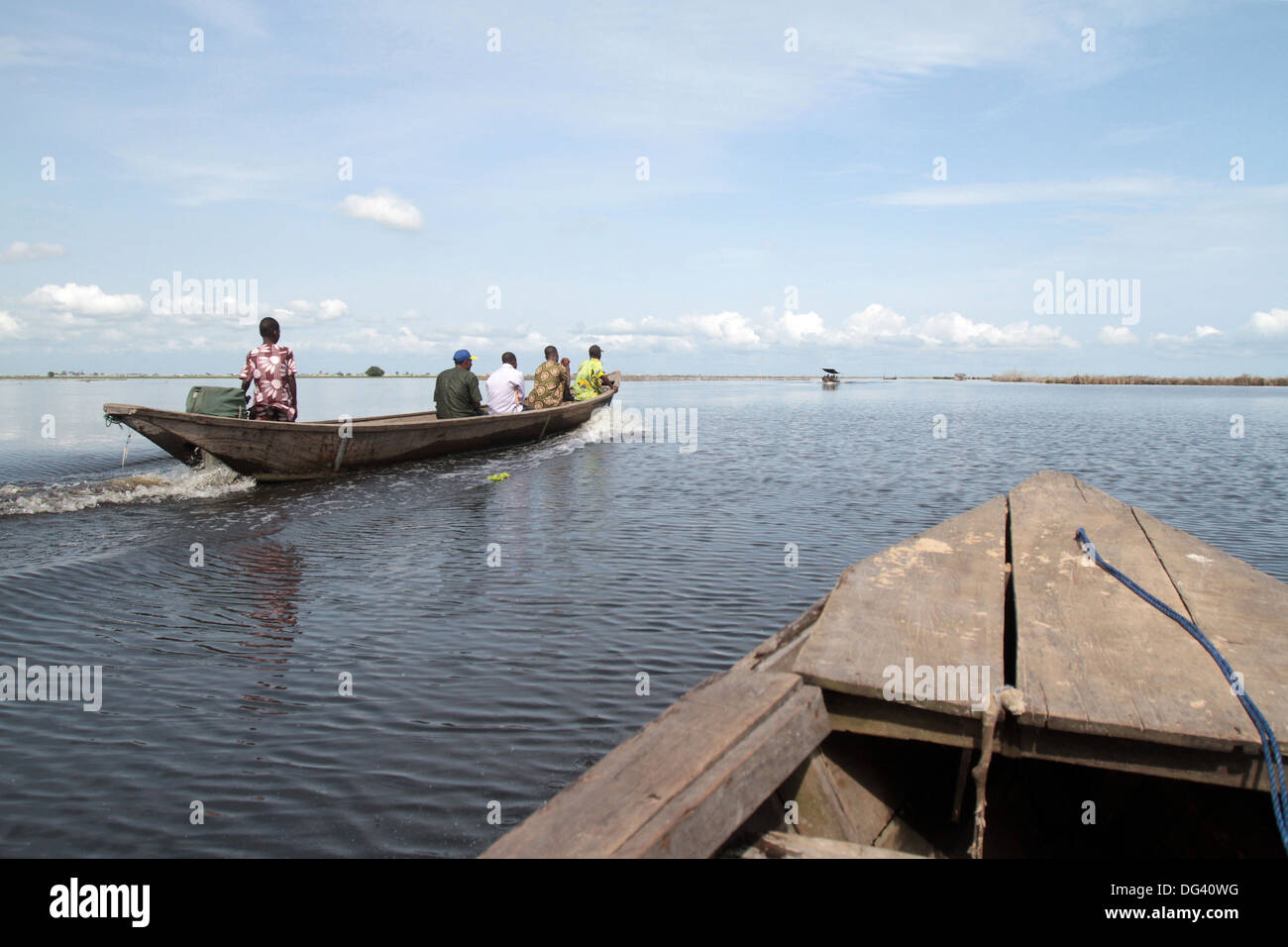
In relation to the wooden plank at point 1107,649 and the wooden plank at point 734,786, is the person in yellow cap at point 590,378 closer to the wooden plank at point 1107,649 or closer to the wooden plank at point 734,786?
the wooden plank at point 1107,649

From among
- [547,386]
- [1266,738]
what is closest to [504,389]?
[547,386]

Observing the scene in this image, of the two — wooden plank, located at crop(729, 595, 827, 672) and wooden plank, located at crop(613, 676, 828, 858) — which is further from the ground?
wooden plank, located at crop(729, 595, 827, 672)

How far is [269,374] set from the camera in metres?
13.0

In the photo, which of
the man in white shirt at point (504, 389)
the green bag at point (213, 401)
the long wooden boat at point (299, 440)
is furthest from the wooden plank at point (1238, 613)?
the man in white shirt at point (504, 389)

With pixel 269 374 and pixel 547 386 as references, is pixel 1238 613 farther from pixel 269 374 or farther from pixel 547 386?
pixel 547 386

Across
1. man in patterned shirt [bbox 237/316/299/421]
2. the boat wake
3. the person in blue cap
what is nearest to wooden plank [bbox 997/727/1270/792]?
the boat wake

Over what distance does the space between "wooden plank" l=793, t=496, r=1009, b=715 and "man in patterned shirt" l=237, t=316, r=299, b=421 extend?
1136cm

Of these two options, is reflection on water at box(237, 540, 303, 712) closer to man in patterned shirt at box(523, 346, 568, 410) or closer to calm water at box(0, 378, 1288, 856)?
calm water at box(0, 378, 1288, 856)

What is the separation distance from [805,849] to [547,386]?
1855 cm

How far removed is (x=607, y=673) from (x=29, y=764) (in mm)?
3042

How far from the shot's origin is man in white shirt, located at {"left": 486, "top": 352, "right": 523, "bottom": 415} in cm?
1855
